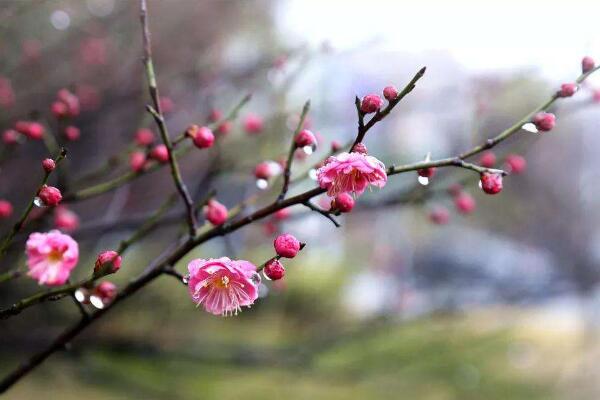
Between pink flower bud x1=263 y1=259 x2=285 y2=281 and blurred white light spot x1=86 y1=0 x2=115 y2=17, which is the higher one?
blurred white light spot x1=86 y1=0 x2=115 y2=17

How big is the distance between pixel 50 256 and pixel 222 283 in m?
0.14

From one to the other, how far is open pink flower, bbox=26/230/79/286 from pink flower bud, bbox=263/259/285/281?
0.15 meters

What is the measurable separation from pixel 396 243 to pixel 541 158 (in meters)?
1.52

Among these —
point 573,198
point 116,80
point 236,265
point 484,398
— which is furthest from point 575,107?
point 573,198

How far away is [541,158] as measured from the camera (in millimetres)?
5652

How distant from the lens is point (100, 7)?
196 cm

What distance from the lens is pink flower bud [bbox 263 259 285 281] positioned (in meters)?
0.53

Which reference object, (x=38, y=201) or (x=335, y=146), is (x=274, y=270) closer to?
(x=38, y=201)

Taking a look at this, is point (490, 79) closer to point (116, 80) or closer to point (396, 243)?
point (116, 80)

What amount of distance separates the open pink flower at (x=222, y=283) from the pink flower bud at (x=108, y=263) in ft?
0.20

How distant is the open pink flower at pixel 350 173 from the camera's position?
1.59 feet

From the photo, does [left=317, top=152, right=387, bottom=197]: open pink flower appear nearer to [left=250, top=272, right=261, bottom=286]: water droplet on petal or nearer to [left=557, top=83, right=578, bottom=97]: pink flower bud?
[left=250, top=272, right=261, bottom=286]: water droplet on petal

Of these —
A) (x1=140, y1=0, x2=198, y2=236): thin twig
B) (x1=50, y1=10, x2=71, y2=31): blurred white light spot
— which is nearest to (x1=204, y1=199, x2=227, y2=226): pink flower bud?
(x1=140, y1=0, x2=198, y2=236): thin twig

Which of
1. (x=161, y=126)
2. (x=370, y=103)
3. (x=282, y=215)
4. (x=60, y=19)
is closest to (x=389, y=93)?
(x=370, y=103)
